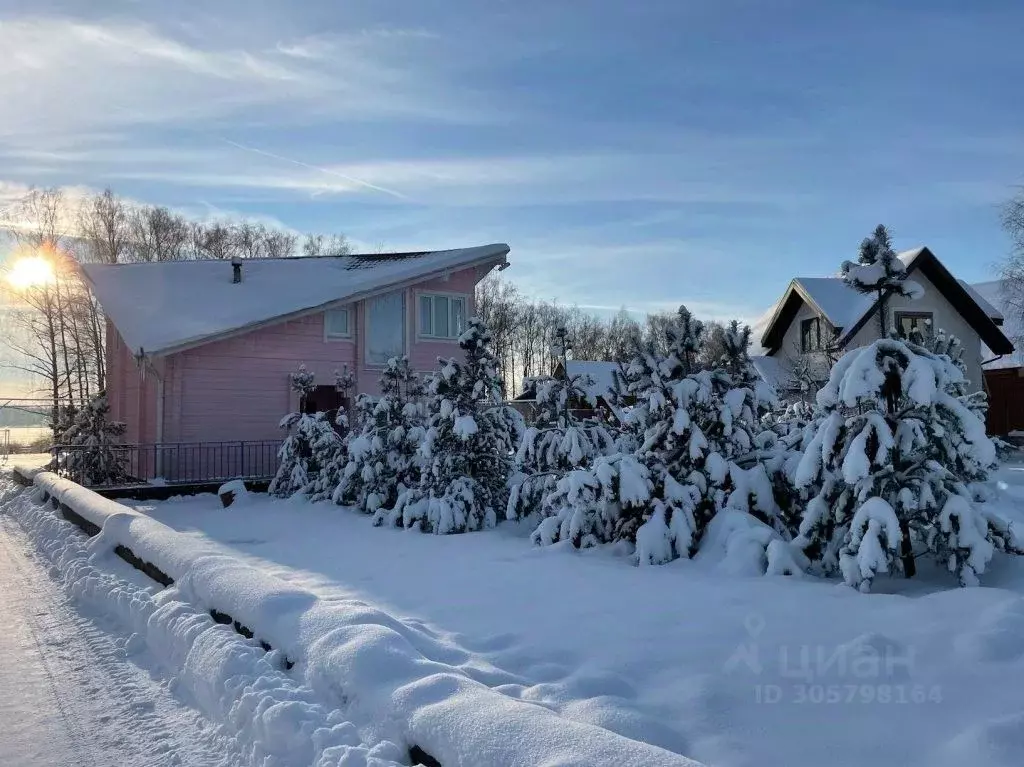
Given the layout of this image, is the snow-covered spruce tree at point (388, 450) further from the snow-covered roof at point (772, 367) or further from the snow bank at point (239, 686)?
the snow-covered roof at point (772, 367)

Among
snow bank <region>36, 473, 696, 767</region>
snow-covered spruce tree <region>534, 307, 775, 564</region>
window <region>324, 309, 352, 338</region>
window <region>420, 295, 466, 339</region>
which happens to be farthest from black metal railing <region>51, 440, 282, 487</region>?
snow-covered spruce tree <region>534, 307, 775, 564</region>

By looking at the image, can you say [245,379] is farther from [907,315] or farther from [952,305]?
[952,305]

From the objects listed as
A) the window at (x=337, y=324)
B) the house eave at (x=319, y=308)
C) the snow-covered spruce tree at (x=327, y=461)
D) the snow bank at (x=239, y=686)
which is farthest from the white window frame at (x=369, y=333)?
the snow bank at (x=239, y=686)

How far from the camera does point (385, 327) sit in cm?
2103

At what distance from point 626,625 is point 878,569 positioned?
198cm

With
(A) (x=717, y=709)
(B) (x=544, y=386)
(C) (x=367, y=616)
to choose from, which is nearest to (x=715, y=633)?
(A) (x=717, y=709)

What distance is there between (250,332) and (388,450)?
728cm

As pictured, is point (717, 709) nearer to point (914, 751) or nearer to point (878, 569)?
point (914, 751)

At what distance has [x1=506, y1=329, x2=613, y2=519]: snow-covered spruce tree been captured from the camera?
32.1 ft

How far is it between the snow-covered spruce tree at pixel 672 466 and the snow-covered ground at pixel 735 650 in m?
0.37

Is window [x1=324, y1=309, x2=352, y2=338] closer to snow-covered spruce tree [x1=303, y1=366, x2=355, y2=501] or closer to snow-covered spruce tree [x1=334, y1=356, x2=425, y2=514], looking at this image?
snow-covered spruce tree [x1=303, y1=366, x2=355, y2=501]

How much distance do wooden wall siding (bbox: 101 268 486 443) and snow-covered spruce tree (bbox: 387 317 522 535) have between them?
818 cm

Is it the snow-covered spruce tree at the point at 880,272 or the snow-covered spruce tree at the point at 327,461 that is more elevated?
the snow-covered spruce tree at the point at 880,272

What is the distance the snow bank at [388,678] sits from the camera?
115 inches
